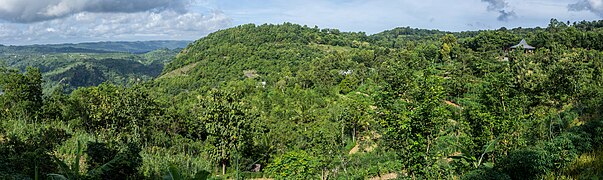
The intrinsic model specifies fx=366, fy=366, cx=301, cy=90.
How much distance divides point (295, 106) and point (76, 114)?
2326cm

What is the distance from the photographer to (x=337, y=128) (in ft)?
116

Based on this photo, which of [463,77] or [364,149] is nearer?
[364,149]

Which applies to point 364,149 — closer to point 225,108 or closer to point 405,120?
point 225,108

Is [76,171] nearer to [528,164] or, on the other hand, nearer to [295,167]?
[295,167]

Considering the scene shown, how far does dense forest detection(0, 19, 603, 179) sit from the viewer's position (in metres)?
Result: 10.9

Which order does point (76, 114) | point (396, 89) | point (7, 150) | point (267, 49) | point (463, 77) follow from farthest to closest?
point (267, 49)
point (463, 77)
point (76, 114)
point (7, 150)
point (396, 89)

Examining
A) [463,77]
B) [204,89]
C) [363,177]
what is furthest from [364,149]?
[204,89]

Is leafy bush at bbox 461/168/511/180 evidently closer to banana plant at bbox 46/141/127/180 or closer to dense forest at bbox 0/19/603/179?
dense forest at bbox 0/19/603/179

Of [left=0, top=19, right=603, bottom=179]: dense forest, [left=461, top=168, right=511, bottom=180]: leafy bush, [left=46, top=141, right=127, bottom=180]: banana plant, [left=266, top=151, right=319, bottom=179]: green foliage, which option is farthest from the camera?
[left=266, top=151, right=319, bottom=179]: green foliage

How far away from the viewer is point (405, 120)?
10969mm

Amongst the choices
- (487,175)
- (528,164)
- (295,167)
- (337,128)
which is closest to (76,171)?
(487,175)

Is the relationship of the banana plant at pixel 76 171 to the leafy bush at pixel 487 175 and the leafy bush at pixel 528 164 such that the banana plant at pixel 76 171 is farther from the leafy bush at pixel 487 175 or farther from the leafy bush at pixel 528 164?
the leafy bush at pixel 528 164

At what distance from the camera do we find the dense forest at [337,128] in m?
10.9

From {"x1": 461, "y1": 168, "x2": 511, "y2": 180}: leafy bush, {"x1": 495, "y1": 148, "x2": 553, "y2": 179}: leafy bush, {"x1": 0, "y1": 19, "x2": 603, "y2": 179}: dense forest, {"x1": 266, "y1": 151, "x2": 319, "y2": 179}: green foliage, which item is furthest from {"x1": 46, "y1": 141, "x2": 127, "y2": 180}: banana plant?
{"x1": 495, "y1": 148, "x2": 553, "y2": 179}: leafy bush
